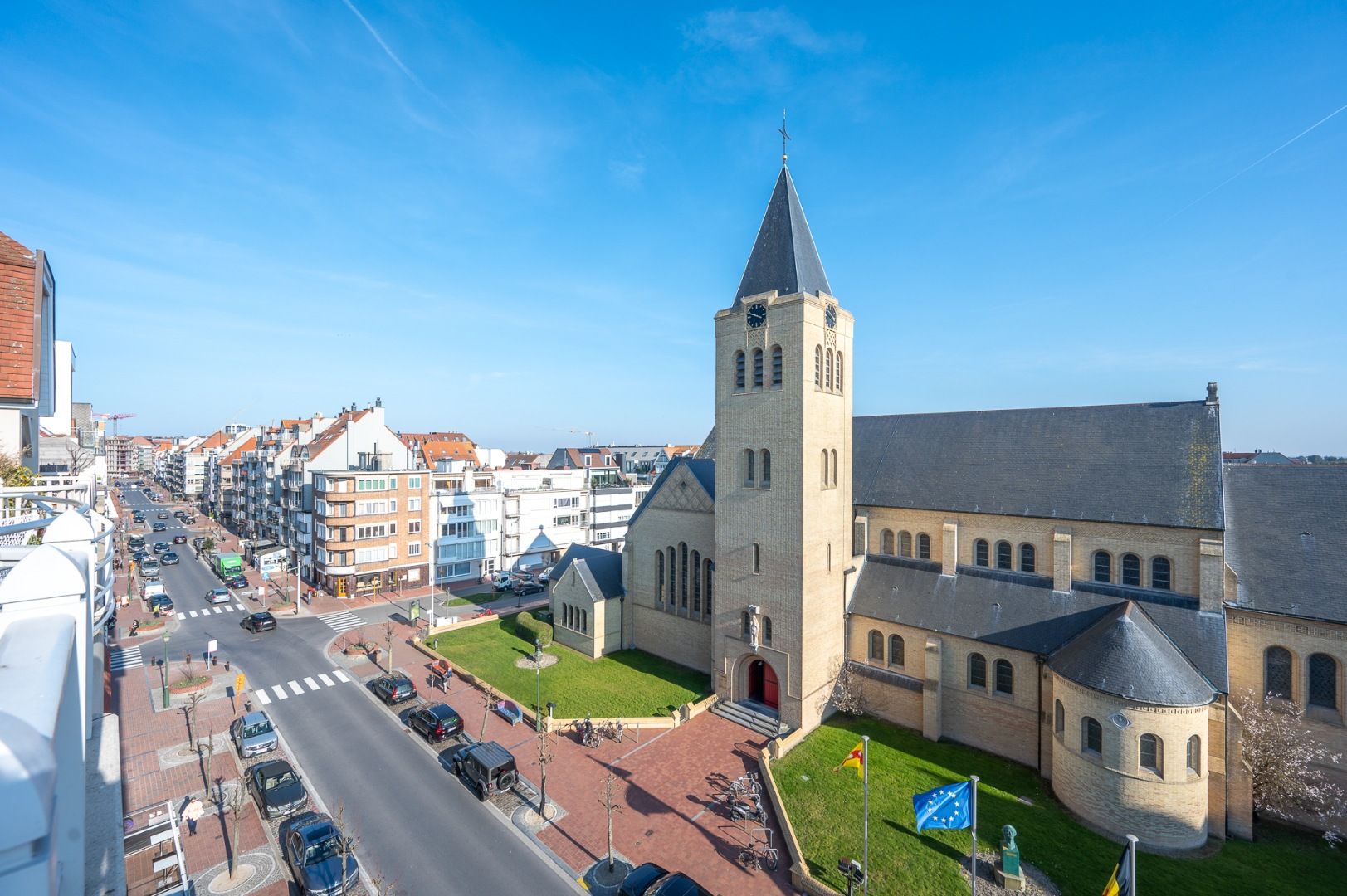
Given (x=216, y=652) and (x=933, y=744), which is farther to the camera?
(x=216, y=652)

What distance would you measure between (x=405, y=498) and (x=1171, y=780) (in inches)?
2118

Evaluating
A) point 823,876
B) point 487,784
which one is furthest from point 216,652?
point 823,876

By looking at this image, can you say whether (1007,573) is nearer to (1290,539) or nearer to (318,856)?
(1290,539)

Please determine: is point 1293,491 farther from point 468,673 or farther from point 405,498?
point 405,498

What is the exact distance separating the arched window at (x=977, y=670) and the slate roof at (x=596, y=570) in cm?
2041

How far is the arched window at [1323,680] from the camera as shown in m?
23.1

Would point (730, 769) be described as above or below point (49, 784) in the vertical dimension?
below

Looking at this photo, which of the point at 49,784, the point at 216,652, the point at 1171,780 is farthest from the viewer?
the point at 216,652

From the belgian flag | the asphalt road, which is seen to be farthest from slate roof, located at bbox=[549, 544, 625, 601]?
the belgian flag

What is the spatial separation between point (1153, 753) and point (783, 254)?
83.9ft

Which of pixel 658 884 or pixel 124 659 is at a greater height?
pixel 124 659

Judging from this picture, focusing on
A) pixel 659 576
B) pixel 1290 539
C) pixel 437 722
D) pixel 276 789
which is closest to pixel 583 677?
pixel 659 576

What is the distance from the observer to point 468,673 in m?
Answer: 35.2

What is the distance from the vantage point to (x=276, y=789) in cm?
2317
